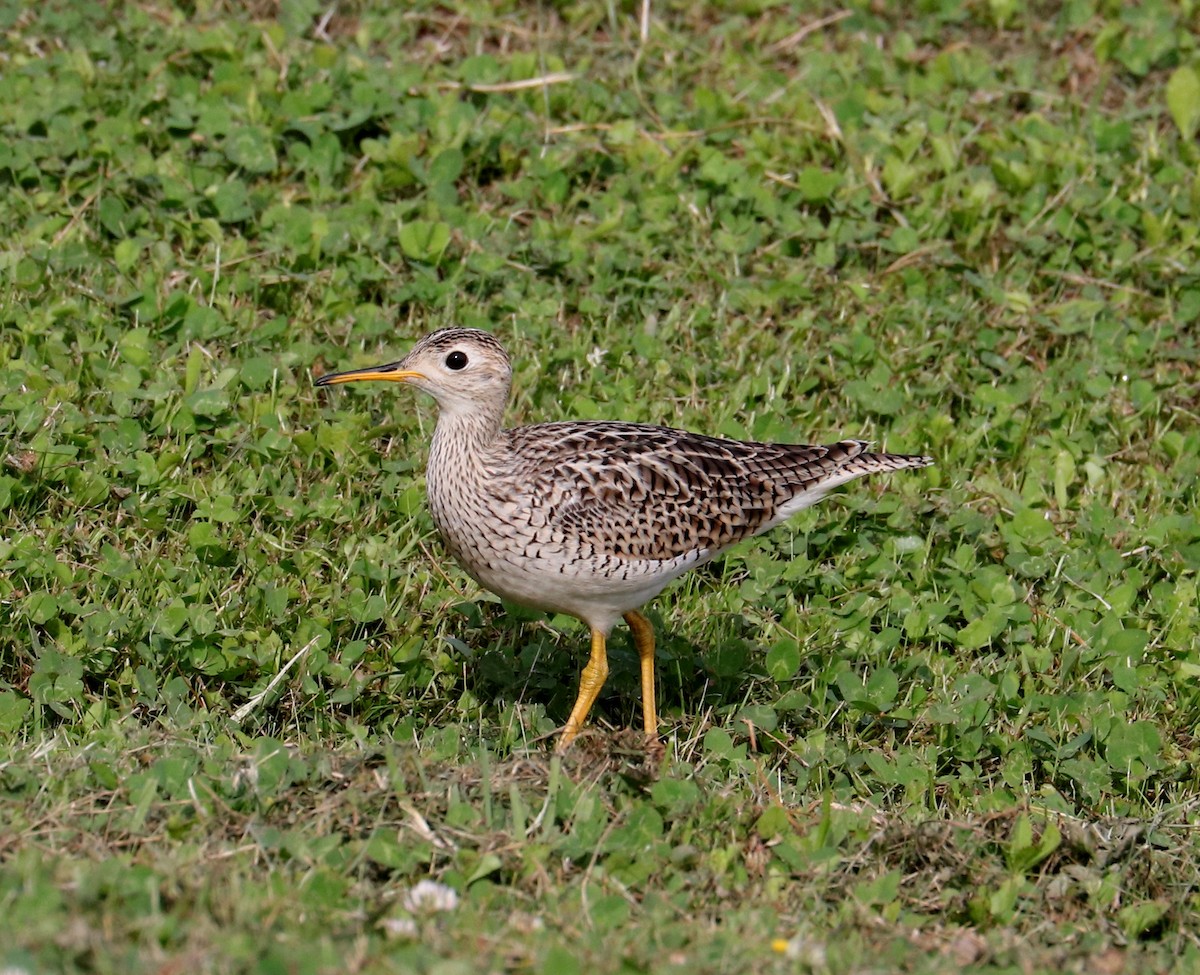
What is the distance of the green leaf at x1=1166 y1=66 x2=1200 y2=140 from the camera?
34.7 feet

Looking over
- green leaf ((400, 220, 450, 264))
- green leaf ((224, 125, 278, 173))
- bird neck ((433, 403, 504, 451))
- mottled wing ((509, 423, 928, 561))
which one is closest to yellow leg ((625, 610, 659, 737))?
mottled wing ((509, 423, 928, 561))

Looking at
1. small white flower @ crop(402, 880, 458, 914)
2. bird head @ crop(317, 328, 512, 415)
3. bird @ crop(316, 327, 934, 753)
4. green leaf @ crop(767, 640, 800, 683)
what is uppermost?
bird head @ crop(317, 328, 512, 415)

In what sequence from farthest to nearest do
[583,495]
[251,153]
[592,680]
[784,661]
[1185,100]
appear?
[1185,100] < [251,153] < [784,661] < [592,680] < [583,495]

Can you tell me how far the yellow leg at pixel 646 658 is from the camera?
716 cm

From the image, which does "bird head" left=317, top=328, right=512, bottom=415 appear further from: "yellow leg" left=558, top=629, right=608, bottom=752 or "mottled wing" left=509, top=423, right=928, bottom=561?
"yellow leg" left=558, top=629, right=608, bottom=752

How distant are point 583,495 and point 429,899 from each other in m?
1.95

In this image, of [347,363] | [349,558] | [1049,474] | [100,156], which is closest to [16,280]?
[100,156]

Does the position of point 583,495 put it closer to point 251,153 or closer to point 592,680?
point 592,680

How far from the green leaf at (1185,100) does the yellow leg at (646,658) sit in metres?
5.40

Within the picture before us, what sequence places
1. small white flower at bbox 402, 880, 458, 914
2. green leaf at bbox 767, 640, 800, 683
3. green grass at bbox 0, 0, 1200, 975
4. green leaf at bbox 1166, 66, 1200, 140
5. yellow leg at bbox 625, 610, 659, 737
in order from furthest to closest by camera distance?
1. green leaf at bbox 1166, 66, 1200, 140
2. green leaf at bbox 767, 640, 800, 683
3. yellow leg at bbox 625, 610, 659, 737
4. green grass at bbox 0, 0, 1200, 975
5. small white flower at bbox 402, 880, 458, 914

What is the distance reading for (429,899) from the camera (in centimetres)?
530

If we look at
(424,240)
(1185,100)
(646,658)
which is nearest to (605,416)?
(424,240)

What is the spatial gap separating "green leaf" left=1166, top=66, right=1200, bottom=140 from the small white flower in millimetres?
7323

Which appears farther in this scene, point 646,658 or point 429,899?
point 646,658
